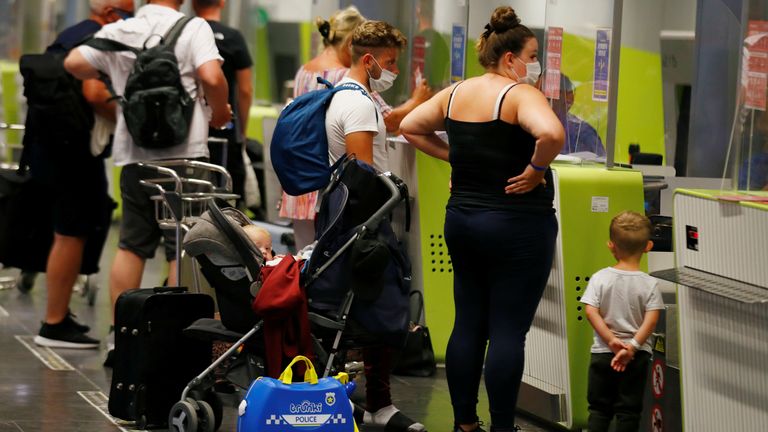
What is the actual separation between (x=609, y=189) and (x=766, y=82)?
3.96ft

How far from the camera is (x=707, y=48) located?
666 cm

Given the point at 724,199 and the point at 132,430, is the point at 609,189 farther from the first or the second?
the point at 132,430

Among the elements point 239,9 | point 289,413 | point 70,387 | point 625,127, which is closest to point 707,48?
point 625,127

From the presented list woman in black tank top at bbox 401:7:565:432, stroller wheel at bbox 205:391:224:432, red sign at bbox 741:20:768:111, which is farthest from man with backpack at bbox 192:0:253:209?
red sign at bbox 741:20:768:111

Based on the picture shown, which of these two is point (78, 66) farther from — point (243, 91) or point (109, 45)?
point (243, 91)

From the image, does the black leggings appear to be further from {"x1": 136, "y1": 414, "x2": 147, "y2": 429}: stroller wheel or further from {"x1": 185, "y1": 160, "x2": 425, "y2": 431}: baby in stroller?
{"x1": 136, "y1": 414, "x2": 147, "y2": 429}: stroller wheel

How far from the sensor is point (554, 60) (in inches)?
249

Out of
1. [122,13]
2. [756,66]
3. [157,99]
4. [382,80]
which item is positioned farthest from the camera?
[122,13]

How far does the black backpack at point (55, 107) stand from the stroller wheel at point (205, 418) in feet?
7.89

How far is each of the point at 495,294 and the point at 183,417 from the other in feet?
4.38

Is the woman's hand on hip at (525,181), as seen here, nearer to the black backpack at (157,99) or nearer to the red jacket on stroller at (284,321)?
the red jacket on stroller at (284,321)

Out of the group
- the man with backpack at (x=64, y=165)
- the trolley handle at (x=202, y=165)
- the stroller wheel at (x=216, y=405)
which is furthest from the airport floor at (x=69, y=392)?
the trolley handle at (x=202, y=165)

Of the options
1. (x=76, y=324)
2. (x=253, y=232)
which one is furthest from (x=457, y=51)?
(x=76, y=324)

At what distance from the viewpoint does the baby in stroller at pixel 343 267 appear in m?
5.37
